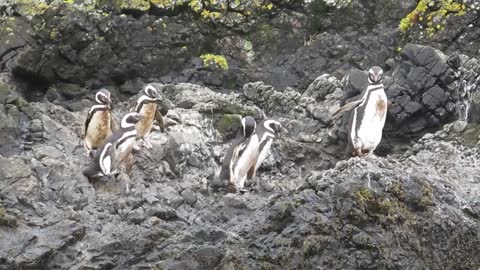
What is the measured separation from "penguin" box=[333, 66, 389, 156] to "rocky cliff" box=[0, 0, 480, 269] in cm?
50

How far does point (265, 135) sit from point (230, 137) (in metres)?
1.19

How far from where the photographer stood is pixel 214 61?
527 inches

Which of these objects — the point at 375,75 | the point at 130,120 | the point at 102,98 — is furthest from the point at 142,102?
the point at 375,75

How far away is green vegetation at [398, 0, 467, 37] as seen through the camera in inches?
497

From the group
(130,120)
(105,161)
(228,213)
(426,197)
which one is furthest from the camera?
(130,120)

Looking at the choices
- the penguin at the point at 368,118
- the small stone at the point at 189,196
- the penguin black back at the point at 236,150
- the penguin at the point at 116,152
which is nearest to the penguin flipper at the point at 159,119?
the penguin at the point at 116,152

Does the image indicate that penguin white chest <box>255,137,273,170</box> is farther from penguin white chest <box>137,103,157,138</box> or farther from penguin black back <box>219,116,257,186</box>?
penguin white chest <box>137,103,157,138</box>

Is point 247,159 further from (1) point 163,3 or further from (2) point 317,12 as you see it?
(2) point 317,12

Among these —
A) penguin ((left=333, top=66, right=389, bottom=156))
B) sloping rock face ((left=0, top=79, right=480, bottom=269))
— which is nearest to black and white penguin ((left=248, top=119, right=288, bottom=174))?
sloping rock face ((left=0, top=79, right=480, bottom=269))

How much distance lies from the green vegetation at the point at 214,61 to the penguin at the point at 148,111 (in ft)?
8.47

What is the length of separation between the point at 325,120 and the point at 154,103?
251 centimetres

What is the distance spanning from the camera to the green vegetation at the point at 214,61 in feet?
43.9

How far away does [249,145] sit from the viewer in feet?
32.9

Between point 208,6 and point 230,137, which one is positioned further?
point 208,6
